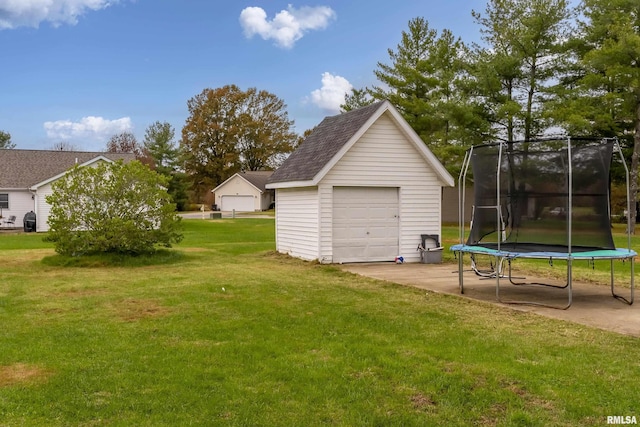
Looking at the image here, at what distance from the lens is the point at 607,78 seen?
84.4ft

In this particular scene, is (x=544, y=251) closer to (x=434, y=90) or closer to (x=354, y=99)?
(x=434, y=90)

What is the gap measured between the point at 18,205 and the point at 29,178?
1673 millimetres


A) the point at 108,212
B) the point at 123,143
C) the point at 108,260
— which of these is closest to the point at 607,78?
the point at 108,212

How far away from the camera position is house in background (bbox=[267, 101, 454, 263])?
13.8m

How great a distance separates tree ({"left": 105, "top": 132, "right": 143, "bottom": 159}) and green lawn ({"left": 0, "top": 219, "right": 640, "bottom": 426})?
211ft

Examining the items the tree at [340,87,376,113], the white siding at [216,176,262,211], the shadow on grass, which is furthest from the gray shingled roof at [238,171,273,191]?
the shadow on grass

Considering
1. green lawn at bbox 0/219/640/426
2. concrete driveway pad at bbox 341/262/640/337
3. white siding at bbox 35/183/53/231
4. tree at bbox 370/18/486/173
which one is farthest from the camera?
tree at bbox 370/18/486/173

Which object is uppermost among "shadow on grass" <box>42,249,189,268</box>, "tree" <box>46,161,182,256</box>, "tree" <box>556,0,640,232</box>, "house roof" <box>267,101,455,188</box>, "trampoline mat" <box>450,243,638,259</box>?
"tree" <box>556,0,640,232</box>

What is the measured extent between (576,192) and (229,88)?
6389 centimetres

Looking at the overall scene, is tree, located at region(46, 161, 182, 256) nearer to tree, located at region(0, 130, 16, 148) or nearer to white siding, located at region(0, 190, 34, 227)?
white siding, located at region(0, 190, 34, 227)

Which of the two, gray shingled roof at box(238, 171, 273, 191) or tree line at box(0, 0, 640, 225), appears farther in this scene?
gray shingled roof at box(238, 171, 273, 191)

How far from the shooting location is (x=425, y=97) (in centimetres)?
3428

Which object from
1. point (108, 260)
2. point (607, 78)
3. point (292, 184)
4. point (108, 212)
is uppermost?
point (607, 78)

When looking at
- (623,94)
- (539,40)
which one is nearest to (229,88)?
(539,40)
